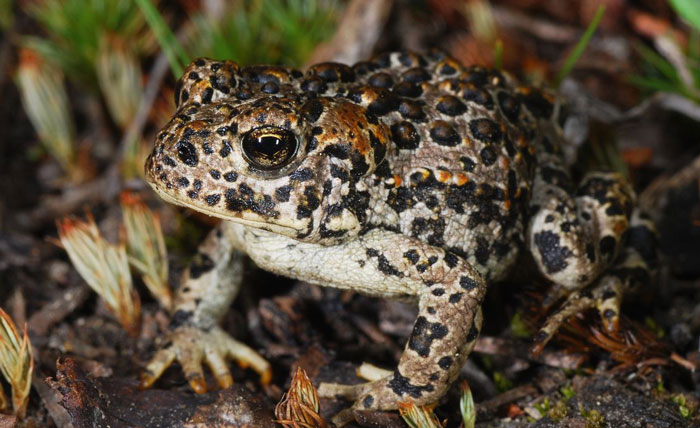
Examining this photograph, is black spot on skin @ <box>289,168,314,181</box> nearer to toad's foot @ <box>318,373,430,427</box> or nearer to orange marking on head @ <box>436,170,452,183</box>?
orange marking on head @ <box>436,170,452,183</box>

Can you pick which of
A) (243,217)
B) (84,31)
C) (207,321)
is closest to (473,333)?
(243,217)

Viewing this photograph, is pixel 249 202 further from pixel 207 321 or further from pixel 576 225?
pixel 576 225

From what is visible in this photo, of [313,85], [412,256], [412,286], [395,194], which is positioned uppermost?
[313,85]

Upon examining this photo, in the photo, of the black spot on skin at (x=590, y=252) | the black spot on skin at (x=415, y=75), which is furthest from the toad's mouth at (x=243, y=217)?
the black spot on skin at (x=590, y=252)

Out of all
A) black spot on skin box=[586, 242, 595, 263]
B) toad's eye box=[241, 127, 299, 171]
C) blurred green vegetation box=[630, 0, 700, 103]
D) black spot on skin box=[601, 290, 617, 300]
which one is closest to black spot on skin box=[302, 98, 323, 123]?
toad's eye box=[241, 127, 299, 171]

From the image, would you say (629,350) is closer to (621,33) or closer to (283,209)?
(283,209)
